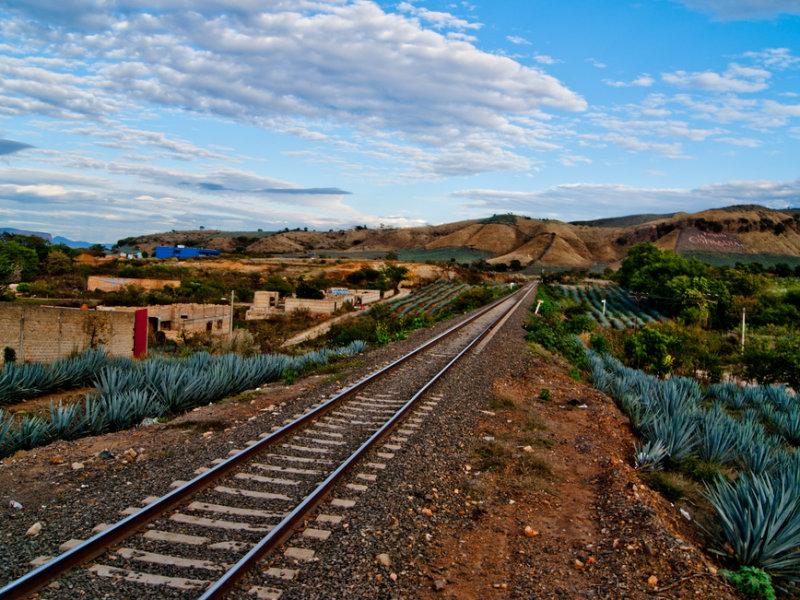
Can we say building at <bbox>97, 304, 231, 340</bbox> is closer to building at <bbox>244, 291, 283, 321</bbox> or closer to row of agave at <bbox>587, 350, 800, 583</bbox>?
building at <bbox>244, 291, 283, 321</bbox>

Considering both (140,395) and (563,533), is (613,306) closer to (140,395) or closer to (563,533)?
(140,395)

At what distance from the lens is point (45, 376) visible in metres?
10.5

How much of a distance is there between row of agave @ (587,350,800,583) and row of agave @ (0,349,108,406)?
36.3ft

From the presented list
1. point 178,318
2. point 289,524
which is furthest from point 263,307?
point 289,524

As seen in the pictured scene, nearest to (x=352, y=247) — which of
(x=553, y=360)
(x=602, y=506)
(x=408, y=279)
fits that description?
(x=408, y=279)

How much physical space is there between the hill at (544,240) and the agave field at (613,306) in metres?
59.6

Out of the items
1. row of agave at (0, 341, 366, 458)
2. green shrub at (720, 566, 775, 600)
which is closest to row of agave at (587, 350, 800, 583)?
green shrub at (720, 566, 775, 600)

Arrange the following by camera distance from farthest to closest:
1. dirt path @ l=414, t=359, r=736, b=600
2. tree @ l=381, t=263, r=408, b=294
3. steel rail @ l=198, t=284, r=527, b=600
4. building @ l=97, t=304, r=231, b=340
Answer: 1. tree @ l=381, t=263, r=408, b=294
2. building @ l=97, t=304, r=231, b=340
3. dirt path @ l=414, t=359, r=736, b=600
4. steel rail @ l=198, t=284, r=527, b=600

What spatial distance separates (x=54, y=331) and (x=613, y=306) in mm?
68451

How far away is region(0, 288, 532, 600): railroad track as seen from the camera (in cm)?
375

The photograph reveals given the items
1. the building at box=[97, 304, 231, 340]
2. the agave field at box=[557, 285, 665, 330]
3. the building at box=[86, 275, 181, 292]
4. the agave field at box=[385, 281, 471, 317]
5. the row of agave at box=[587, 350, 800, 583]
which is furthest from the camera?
the agave field at box=[557, 285, 665, 330]

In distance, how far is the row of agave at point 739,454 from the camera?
15.3 feet

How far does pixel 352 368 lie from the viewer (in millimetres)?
13023

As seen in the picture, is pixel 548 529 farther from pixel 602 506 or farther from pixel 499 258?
pixel 499 258
